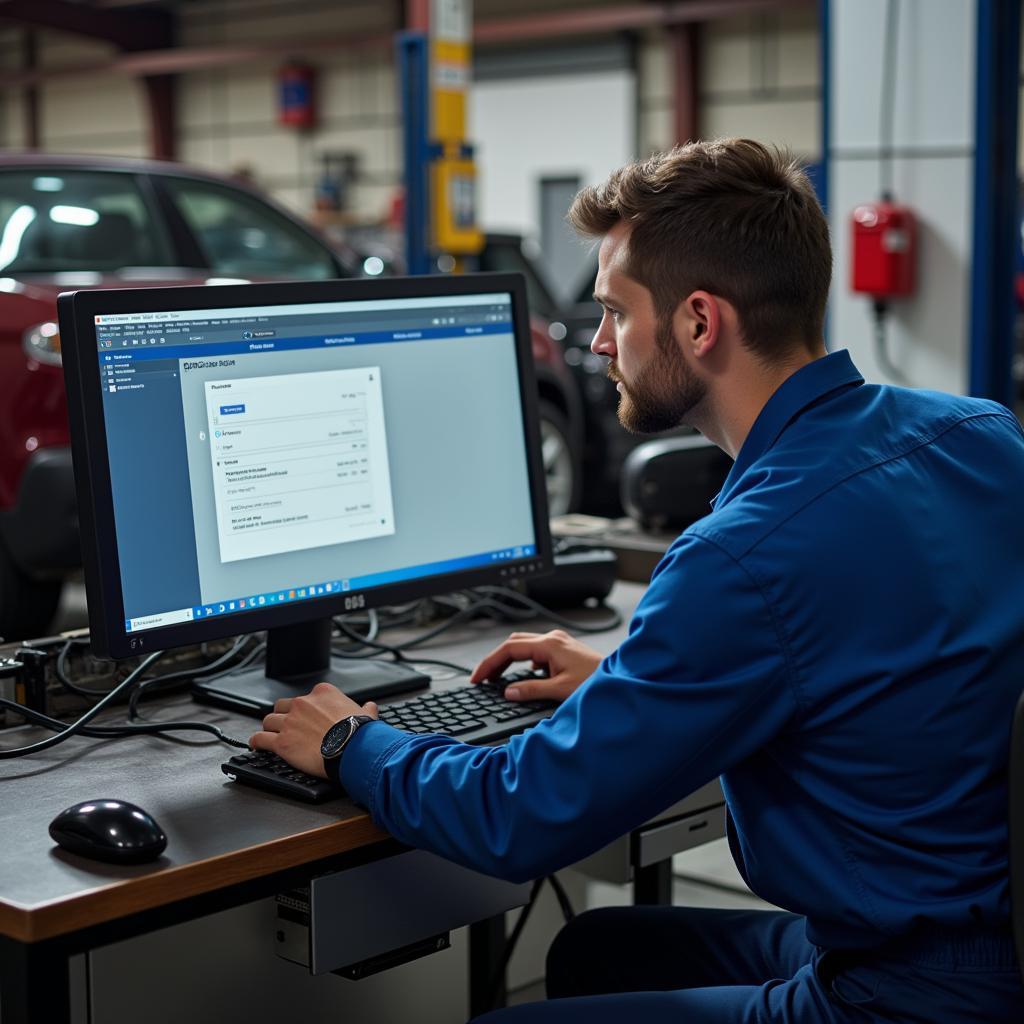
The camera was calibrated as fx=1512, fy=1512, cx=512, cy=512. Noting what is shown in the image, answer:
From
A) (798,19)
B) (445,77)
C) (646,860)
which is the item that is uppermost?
(798,19)

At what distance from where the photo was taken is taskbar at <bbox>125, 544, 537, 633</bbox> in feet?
5.10

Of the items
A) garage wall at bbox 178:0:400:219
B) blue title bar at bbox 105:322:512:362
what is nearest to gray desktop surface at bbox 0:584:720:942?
blue title bar at bbox 105:322:512:362

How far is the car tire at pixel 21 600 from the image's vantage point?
4.02m

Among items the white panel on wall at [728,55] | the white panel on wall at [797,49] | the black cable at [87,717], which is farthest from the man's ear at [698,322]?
the white panel on wall at [728,55]

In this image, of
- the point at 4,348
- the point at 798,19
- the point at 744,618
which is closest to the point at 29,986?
the point at 744,618

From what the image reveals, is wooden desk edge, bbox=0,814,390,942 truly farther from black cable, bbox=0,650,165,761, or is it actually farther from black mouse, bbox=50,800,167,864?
black cable, bbox=0,650,165,761

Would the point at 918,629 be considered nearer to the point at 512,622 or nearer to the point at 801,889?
the point at 801,889

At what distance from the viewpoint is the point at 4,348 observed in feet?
12.5

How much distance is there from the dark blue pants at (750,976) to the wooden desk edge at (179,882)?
0.75 feet

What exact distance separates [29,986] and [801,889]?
63cm

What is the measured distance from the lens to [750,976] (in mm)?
1589

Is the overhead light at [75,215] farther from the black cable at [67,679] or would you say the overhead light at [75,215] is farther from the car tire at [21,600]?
the black cable at [67,679]

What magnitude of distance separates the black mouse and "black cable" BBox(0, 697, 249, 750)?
338mm

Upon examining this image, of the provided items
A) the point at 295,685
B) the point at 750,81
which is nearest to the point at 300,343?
the point at 295,685
